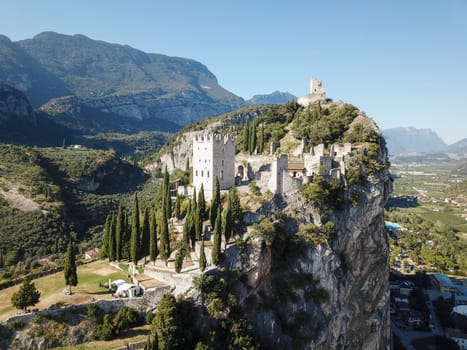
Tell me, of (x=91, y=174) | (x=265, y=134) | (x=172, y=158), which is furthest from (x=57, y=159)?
(x=265, y=134)

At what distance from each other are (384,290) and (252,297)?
2678cm

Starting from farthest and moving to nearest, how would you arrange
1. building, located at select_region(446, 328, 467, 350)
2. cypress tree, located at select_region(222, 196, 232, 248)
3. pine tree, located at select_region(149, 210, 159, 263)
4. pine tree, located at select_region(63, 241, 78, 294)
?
building, located at select_region(446, 328, 467, 350) < pine tree, located at select_region(149, 210, 159, 263) < cypress tree, located at select_region(222, 196, 232, 248) < pine tree, located at select_region(63, 241, 78, 294)

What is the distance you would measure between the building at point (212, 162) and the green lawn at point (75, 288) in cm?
1612

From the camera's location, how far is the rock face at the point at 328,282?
3750 cm

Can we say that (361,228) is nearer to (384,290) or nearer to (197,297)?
(384,290)

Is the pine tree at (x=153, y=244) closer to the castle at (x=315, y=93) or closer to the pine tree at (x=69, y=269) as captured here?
the pine tree at (x=69, y=269)

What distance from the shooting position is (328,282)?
139ft

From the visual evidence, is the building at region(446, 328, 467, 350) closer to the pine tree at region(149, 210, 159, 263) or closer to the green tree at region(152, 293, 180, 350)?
the green tree at region(152, 293, 180, 350)

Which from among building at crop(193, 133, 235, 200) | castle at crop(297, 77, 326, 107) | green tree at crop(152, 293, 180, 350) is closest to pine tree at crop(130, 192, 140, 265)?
green tree at crop(152, 293, 180, 350)

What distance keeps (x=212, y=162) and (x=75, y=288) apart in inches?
907

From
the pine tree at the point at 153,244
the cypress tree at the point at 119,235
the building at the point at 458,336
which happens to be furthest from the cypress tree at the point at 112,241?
the building at the point at 458,336

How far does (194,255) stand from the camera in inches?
1550

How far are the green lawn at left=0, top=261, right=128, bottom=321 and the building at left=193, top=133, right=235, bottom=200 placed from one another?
1612cm

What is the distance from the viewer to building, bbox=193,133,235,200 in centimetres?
4872
